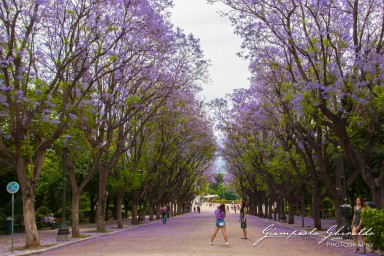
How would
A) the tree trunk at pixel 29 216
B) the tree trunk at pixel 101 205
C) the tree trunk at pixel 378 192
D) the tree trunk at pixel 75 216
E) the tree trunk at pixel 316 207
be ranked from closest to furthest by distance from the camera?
the tree trunk at pixel 29 216
the tree trunk at pixel 378 192
the tree trunk at pixel 75 216
the tree trunk at pixel 316 207
the tree trunk at pixel 101 205

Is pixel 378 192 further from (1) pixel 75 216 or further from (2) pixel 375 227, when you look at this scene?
(1) pixel 75 216

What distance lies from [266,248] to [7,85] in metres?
10.2

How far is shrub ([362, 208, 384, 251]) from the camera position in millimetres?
11477

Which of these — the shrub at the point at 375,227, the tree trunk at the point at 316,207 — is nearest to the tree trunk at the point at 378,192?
the shrub at the point at 375,227

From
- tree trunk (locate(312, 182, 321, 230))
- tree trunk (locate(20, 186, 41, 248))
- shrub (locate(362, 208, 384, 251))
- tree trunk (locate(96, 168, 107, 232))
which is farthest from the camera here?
tree trunk (locate(96, 168, 107, 232))

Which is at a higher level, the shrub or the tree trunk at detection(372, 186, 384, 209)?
the tree trunk at detection(372, 186, 384, 209)

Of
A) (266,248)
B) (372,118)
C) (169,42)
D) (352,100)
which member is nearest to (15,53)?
(169,42)

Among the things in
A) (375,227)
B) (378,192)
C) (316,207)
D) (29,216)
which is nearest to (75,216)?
(29,216)

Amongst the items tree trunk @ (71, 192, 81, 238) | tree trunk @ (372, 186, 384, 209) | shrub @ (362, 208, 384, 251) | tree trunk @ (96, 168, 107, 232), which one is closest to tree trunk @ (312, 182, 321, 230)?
tree trunk @ (372, 186, 384, 209)

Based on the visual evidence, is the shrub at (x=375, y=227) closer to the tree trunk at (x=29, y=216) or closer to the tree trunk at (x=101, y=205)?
the tree trunk at (x=29, y=216)

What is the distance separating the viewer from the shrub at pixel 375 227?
11.5m

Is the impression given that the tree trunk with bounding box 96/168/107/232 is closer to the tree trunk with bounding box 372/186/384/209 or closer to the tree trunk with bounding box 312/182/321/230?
the tree trunk with bounding box 312/182/321/230

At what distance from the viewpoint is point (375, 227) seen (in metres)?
11.7

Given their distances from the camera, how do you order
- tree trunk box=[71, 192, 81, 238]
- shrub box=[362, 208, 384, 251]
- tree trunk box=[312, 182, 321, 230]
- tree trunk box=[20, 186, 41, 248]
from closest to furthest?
shrub box=[362, 208, 384, 251] → tree trunk box=[20, 186, 41, 248] → tree trunk box=[71, 192, 81, 238] → tree trunk box=[312, 182, 321, 230]
